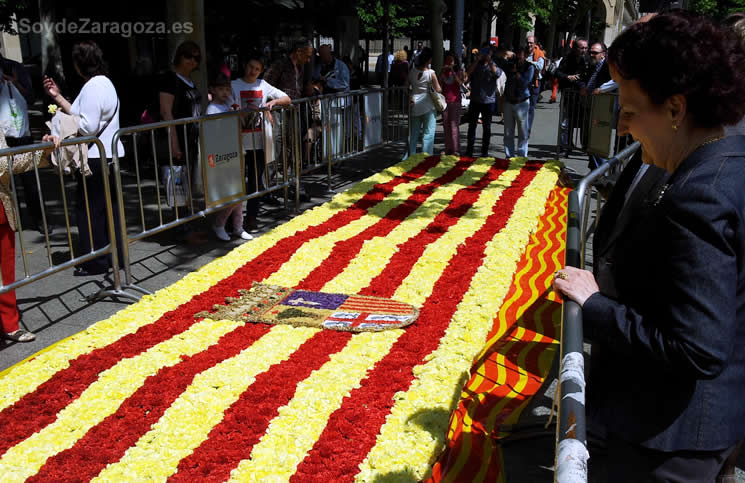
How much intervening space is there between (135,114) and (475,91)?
6.71 meters

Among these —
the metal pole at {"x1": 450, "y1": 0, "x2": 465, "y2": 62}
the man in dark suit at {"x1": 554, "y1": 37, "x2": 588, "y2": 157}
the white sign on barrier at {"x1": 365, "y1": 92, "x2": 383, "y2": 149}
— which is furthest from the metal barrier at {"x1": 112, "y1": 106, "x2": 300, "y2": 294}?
the metal pole at {"x1": 450, "y1": 0, "x2": 465, "y2": 62}

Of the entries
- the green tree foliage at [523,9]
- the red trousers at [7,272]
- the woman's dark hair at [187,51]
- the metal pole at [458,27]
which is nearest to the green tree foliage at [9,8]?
the woman's dark hair at [187,51]

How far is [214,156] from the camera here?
7125mm

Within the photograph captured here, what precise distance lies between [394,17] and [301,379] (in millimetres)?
29005

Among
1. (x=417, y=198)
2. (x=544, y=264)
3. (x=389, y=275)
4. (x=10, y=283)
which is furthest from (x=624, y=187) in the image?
(x=417, y=198)

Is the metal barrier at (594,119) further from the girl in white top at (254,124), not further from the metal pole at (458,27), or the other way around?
the girl in white top at (254,124)

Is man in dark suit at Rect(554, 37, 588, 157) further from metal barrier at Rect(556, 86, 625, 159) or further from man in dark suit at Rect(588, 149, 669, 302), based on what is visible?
man in dark suit at Rect(588, 149, 669, 302)

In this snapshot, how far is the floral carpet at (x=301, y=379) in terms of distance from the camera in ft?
10.8

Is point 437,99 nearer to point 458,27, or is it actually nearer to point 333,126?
point 333,126

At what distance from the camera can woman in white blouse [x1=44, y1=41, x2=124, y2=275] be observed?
6.11 metres

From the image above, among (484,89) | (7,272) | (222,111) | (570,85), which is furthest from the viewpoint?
(570,85)

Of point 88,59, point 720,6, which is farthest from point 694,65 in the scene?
point 720,6

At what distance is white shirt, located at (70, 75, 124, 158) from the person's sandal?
1.76 m

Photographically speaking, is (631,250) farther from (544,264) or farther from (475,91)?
(475,91)
